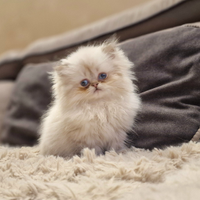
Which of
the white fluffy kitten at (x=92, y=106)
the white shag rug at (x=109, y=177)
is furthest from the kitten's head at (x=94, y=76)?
the white shag rug at (x=109, y=177)

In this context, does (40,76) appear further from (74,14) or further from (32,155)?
(74,14)

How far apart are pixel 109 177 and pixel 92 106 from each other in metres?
0.38

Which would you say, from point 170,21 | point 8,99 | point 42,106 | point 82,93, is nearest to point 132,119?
point 82,93

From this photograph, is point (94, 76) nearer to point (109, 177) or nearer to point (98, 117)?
point (98, 117)

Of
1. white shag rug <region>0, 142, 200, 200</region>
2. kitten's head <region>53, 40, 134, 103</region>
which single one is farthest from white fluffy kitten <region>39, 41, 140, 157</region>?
white shag rug <region>0, 142, 200, 200</region>

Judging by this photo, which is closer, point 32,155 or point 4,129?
point 32,155

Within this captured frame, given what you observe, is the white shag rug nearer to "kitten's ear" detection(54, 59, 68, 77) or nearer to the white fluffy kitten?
the white fluffy kitten

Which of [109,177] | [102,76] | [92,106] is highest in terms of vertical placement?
[102,76]

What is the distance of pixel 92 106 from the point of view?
102cm

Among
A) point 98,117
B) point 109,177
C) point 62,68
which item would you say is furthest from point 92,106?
point 109,177

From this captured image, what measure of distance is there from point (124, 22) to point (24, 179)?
1324mm

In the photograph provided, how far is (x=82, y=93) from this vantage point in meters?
1.00

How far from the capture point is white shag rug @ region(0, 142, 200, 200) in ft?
2.00

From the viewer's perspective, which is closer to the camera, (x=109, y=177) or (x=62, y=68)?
(x=109, y=177)
